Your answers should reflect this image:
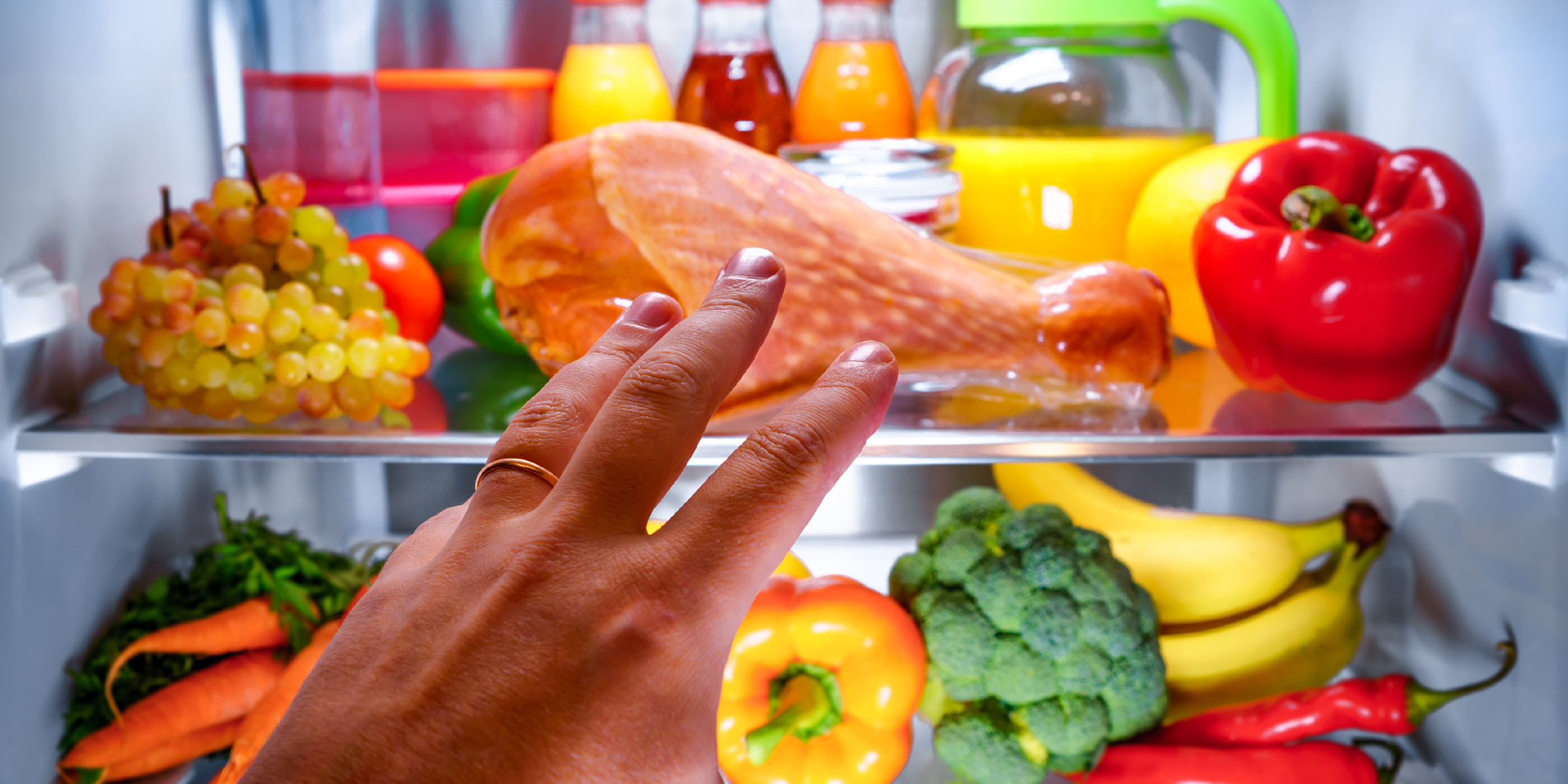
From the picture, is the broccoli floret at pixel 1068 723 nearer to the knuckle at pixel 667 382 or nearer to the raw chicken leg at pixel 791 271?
the raw chicken leg at pixel 791 271

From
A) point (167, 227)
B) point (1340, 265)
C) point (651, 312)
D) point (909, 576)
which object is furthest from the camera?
point (909, 576)

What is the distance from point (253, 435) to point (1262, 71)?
0.87m

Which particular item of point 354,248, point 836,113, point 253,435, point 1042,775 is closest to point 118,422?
point 253,435

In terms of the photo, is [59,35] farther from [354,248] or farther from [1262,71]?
[1262,71]

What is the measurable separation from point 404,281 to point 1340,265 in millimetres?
761

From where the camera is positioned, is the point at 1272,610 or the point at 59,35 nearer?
the point at 59,35

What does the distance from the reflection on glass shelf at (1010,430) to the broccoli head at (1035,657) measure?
16 cm

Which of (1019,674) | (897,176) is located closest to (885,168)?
(897,176)

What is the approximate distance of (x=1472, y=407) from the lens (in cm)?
82

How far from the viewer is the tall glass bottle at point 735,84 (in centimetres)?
→ 105

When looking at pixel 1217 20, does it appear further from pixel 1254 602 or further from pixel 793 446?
pixel 793 446

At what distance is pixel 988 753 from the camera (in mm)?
897

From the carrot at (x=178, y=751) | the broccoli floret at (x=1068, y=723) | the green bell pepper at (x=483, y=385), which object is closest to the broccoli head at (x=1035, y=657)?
the broccoli floret at (x=1068, y=723)

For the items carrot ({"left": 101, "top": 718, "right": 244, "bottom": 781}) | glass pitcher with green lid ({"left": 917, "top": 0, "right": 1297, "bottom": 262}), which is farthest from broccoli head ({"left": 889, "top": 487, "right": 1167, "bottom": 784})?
carrot ({"left": 101, "top": 718, "right": 244, "bottom": 781})
